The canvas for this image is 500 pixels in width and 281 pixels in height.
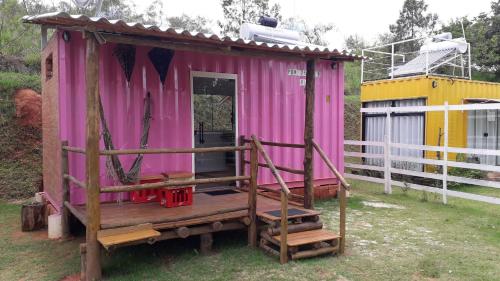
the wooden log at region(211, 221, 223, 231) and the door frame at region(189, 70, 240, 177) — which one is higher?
the door frame at region(189, 70, 240, 177)

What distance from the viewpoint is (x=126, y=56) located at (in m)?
5.38

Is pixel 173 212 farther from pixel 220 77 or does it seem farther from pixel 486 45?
pixel 486 45

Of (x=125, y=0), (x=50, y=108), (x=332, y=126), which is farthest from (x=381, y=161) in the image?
(x=125, y=0)

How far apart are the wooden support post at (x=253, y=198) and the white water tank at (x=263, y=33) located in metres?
3.02

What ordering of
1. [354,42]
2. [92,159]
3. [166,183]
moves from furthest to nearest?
[354,42] < [166,183] < [92,159]

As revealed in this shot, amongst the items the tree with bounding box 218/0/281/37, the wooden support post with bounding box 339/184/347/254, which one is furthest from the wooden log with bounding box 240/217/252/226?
the tree with bounding box 218/0/281/37

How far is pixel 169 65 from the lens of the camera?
5859 mm

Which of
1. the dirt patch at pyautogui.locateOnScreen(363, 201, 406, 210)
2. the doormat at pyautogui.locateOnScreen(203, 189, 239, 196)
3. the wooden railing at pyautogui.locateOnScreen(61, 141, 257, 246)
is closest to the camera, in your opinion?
the wooden railing at pyautogui.locateOnScreen(61, 141, 257, 246)

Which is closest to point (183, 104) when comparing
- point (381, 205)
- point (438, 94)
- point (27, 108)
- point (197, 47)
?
point (197, 47)

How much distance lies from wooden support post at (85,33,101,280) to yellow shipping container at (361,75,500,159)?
26.1 feet

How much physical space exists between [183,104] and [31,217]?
2.71 metres

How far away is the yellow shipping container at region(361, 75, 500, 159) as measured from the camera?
370 inches

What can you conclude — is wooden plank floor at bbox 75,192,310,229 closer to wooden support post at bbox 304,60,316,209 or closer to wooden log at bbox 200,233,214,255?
wooden log at bbox 200,233,214,255

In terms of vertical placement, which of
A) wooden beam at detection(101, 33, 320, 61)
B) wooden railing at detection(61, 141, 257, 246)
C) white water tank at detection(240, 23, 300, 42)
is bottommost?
wooden railing at detection(61, 141, 257, 246)
